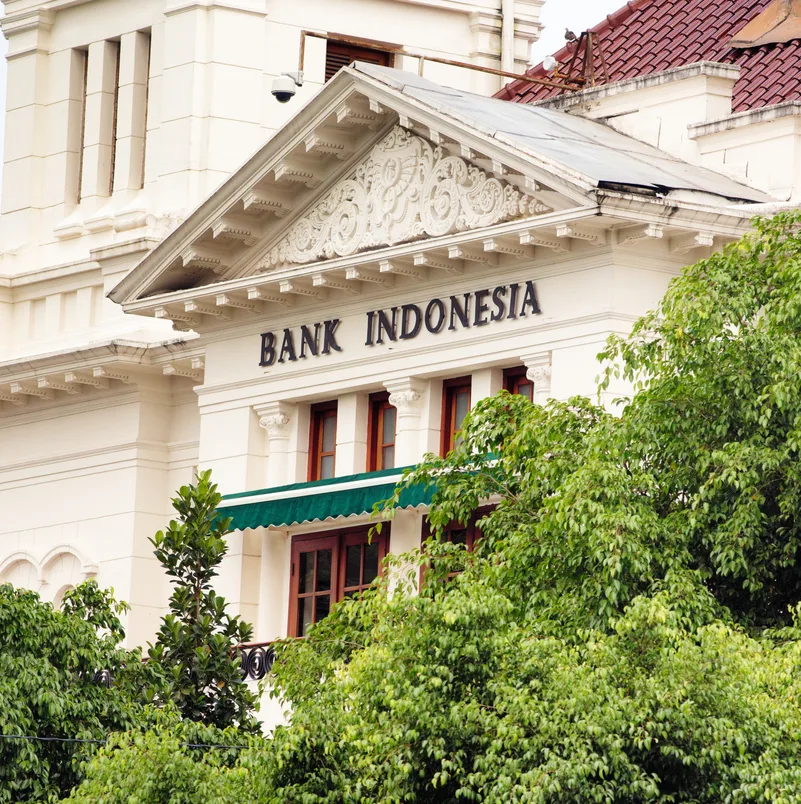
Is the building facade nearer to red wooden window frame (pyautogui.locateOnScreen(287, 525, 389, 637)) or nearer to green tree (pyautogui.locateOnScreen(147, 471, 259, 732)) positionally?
red wooden window frame (pyautogui.locateOnScreen(287, 525, 389, 637))

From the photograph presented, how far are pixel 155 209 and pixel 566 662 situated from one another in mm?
21492

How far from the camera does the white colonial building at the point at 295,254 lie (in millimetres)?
36094

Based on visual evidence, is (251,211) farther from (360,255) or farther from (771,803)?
(771,803)

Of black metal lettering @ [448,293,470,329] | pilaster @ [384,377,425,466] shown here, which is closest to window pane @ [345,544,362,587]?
pilaster @ [384,377,425,466]

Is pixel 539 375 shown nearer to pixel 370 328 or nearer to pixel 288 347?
pixel 370 328

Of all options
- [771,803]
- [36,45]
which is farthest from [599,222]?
[36,45]

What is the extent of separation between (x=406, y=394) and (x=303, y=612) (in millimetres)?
3492

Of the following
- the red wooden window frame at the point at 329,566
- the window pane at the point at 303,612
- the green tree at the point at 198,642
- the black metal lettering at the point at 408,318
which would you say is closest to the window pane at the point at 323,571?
the red wooden window frame at the point at 329,566

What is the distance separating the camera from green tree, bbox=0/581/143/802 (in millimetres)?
29875

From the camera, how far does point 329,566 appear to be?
3909 centimetres

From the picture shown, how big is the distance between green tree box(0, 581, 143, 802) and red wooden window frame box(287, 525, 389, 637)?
6.38 meters

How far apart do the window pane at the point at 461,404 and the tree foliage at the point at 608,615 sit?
6.95 metres

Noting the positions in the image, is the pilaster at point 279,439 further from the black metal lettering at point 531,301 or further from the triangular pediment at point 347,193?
the black metal lettering at point 531,301

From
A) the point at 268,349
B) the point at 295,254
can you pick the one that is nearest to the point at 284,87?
the point at 295,254
